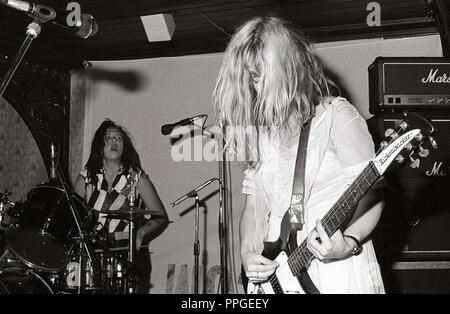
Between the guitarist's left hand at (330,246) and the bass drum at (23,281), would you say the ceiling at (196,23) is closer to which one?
the bass drum at (23,281)

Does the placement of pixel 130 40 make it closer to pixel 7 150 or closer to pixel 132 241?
pixel 7 150

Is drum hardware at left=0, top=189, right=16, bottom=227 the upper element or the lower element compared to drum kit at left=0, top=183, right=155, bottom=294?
upper

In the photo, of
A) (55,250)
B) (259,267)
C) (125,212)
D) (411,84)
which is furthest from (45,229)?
(411,84)

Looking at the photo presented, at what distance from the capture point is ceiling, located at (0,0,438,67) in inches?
175

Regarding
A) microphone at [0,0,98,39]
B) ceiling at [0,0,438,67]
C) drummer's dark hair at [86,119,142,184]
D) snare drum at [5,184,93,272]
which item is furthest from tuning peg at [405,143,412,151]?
drummer's dark hair at [86,119,142,184]

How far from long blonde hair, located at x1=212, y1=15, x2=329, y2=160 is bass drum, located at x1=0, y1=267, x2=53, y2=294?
2.36m

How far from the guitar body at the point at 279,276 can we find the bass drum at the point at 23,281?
2262mm

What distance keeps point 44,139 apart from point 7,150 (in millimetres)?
483

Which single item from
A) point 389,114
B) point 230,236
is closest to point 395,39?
point 389,114

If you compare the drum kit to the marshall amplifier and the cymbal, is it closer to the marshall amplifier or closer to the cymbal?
the cymbal

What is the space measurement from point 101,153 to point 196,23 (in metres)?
1.50

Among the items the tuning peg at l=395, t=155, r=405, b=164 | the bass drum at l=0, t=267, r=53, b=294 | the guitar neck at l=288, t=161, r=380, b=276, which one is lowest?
the bass drum at l=0, t=267, r=53, b=294

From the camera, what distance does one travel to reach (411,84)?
3.27 metres

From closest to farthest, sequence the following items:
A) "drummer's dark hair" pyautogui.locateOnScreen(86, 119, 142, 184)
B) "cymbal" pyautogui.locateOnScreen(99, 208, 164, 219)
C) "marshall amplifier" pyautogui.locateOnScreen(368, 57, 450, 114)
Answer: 1. "marshall amplifier" pyautogui.locateOnScreen(368, 57, 450, 114)
2. "cymbal" pyautogui.locateOnScreen(99, 208, 164, 219)
3. "drummer's dark hair" pyautogui.locateOnScreen(86, 119, 142, 184)
